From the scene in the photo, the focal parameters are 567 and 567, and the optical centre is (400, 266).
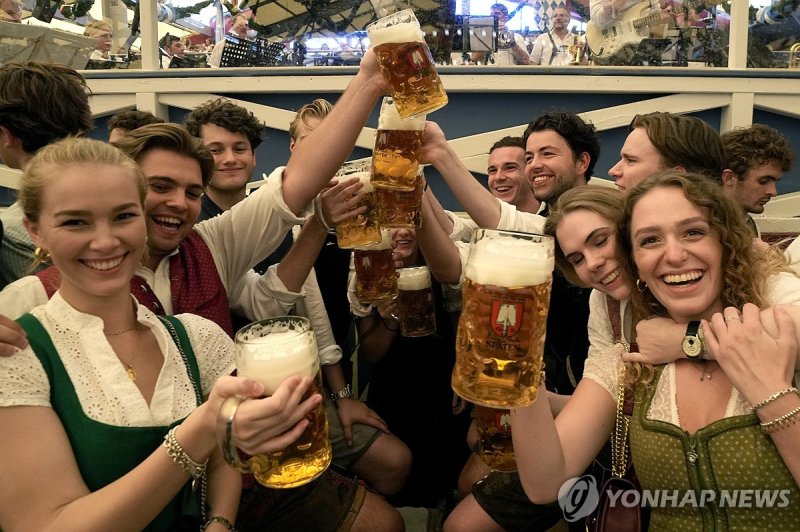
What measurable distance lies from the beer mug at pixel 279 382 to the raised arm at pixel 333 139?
59 cm

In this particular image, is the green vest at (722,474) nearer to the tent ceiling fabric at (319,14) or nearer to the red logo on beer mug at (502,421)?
the red logo on beer mug at (502,421)

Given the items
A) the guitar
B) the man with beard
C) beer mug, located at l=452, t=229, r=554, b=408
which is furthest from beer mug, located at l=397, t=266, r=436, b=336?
the guitar

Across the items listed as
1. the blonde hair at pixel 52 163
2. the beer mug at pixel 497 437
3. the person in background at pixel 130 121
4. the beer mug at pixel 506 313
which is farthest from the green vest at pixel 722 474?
the person in background at pixel 130 121

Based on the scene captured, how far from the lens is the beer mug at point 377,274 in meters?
1.70

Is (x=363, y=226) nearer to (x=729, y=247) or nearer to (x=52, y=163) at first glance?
(x=52, y=163)

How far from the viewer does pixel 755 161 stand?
285 centimetres

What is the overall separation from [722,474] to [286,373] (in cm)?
89

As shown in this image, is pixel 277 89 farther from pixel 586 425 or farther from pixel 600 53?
pixel 586 425

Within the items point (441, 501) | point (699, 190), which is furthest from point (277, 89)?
point (699, 190)

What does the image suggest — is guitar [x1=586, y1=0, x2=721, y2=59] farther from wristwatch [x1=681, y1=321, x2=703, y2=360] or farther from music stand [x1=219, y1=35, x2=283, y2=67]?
wristwatch [x1=681, y1=321, x2=703, y2=360]

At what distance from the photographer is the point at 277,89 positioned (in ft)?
12.0

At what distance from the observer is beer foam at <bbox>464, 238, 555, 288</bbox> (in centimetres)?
88

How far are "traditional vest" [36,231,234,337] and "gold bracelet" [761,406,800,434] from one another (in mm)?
1305

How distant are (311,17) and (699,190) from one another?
126 inches
